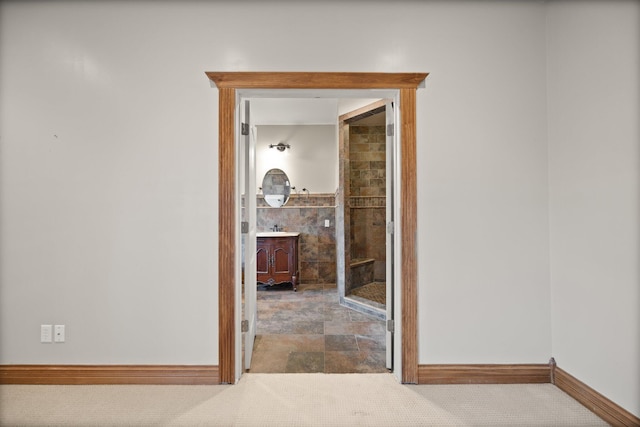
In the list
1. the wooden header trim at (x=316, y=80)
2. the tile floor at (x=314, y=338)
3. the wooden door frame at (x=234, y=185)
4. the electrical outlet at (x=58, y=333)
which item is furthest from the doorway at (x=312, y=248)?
the electrical outlet at (x=58, y=333)

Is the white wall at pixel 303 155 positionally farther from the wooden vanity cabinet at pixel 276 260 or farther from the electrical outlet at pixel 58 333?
the electrical outlet at pixel 58 333

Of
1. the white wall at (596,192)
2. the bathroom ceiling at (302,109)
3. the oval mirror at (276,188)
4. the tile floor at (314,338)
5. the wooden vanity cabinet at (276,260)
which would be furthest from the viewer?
the oval mirror at (276,188)

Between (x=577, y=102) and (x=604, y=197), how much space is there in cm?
59

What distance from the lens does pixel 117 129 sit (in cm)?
201

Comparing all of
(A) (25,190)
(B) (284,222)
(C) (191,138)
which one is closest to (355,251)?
(B) (284,222)

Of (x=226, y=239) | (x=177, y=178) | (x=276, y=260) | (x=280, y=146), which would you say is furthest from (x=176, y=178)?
(x=280, y=146)

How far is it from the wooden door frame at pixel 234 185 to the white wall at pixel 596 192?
2.91ft

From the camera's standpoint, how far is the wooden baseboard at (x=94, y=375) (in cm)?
198

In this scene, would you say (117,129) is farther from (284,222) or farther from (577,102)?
(284,222)

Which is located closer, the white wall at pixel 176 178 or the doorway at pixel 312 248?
the white wall at pixel 176 178

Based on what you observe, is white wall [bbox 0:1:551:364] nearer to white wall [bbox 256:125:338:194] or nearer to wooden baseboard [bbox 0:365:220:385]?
wooden baseboard [bbox 0:365:220:385]

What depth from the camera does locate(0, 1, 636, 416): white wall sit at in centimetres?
200

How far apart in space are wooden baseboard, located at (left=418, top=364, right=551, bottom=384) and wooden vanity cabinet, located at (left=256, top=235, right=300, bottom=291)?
9.06 feet

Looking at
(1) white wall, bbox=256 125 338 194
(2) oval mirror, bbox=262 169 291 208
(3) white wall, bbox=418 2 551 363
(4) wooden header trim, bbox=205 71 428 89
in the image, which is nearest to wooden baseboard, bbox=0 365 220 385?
(3) white wall, bbox=418 2 551 363
